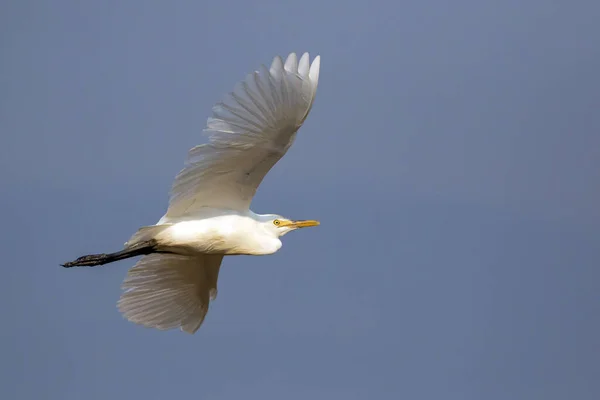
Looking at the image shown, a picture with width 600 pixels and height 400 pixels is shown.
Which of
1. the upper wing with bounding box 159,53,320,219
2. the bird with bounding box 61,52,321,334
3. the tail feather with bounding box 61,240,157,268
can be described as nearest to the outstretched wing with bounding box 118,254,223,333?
the bird with bounding box 61,52,321,334

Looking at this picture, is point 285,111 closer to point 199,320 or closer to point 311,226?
point 311,226

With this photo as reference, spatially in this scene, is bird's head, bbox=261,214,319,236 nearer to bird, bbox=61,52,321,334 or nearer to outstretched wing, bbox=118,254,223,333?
bird, bbox=61,52,321,334

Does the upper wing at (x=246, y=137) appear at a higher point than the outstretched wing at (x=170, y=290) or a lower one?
higher

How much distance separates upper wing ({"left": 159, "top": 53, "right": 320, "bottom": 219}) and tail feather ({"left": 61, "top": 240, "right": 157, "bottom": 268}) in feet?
1.62

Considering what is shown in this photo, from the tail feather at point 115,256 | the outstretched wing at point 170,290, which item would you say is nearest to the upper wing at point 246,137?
the tail feather at point 115,256

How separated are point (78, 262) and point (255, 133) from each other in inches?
141

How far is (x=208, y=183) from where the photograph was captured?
15.7 m

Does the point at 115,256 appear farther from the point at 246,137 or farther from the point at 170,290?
the point at 246,137

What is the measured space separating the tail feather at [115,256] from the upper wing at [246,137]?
1.62 ft

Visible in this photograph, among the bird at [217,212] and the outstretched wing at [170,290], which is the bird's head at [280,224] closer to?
the bird at [217,212]

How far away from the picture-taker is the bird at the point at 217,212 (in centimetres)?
1459

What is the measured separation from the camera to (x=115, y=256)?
1625cm

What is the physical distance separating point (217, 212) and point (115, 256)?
1516 mm

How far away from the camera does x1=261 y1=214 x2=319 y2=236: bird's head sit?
16.4 meters
